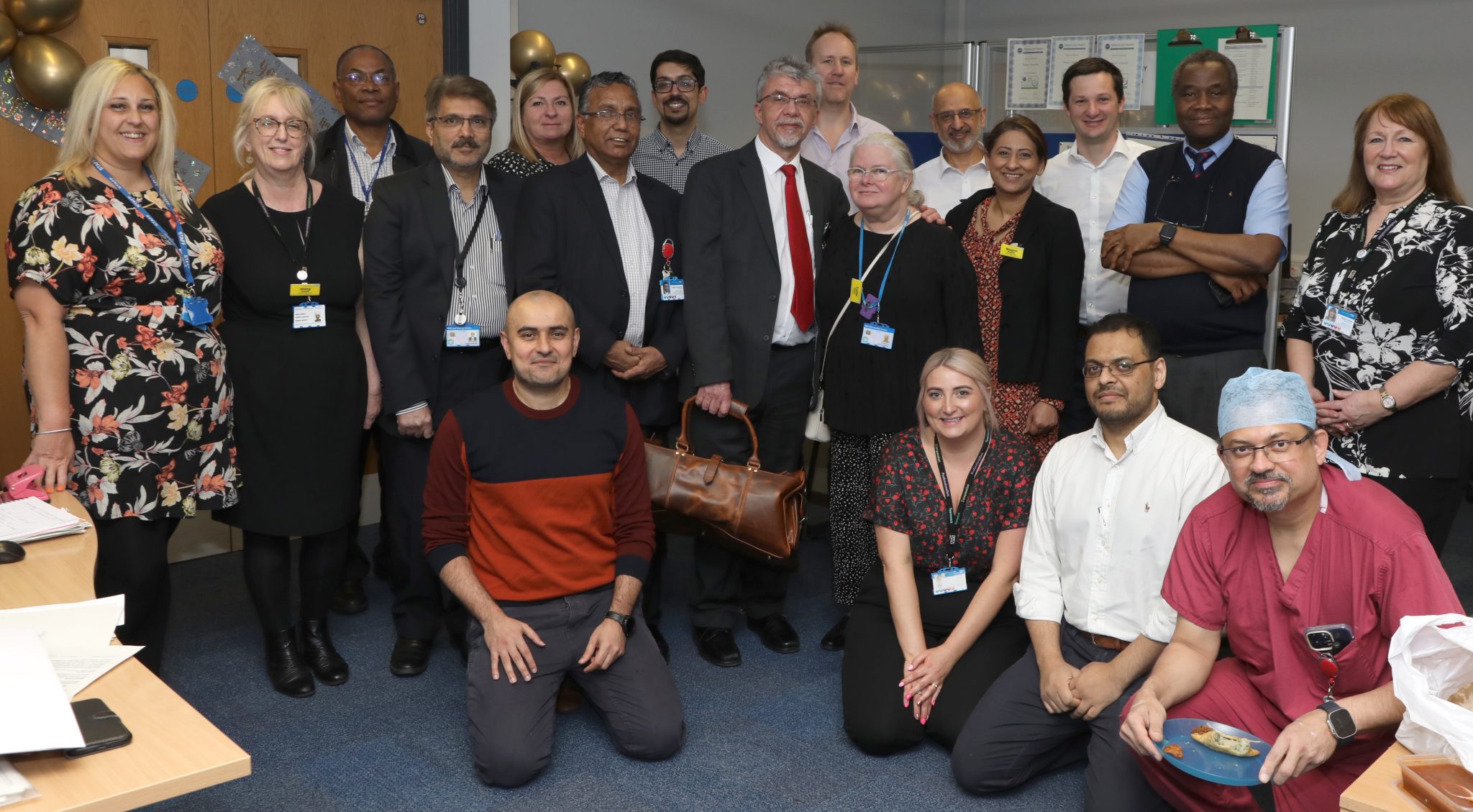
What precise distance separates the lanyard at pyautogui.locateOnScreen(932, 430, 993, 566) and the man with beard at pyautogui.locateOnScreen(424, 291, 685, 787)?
0.81 meters

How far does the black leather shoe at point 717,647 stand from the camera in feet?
12.2

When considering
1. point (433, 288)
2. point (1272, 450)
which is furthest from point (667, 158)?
point (1272, 450)

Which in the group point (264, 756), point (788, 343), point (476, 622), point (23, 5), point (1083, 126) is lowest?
point (264, 756)

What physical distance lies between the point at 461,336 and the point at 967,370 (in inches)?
57.7

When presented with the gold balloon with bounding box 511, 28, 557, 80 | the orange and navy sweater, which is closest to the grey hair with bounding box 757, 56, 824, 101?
the orange and navy sweater

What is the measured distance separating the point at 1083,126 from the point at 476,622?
2472 millimetres

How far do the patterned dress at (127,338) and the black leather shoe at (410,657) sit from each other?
0.80 m

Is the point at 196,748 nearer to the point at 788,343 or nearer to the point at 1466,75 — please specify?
the point at 788,343

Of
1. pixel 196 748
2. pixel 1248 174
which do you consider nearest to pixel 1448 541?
pixel 1248 174

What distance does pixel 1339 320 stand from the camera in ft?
10.2

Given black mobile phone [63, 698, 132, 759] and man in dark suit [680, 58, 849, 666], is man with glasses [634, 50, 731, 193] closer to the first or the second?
man in dark suit [680, 58, 849, 666]

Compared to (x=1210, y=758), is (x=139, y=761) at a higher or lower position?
higher

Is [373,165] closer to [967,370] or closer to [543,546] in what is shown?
[543,546]

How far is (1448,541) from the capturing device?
5.27 m
